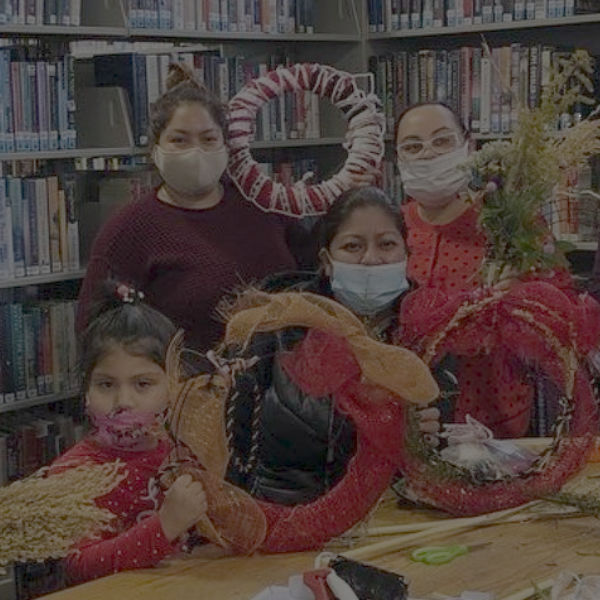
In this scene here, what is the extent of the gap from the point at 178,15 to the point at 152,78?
234mm

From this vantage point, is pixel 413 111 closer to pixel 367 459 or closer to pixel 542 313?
pixel 542 313

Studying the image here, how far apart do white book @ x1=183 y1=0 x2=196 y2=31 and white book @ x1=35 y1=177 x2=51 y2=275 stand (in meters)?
0.75

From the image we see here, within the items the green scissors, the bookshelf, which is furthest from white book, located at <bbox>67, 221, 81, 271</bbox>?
the green scissors

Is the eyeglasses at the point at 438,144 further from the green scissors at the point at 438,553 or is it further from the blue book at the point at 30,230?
the blue book at the point at 30,230

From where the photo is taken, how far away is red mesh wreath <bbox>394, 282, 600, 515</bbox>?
2.07 meters

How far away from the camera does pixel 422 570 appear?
1845mm

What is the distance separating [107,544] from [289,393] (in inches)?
17.0

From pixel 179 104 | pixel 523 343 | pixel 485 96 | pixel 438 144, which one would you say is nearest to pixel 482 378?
pixel 523 343

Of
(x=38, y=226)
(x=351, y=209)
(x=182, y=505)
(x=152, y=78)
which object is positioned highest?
(x=152, y=78)

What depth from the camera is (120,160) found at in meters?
4.27

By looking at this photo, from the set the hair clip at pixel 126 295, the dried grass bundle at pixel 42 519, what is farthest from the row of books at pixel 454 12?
the dried grass bundle at pixel 42 519

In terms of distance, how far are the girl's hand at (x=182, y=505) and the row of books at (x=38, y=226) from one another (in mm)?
2084

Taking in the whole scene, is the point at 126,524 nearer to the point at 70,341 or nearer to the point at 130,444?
the point at 130,444

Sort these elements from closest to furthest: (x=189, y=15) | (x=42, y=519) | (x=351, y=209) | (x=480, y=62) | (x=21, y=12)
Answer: (x=42, y=519) < (x=351, y=209) < (x=21, y=12) < (x=189, y=15) < (x=480, y=62)
